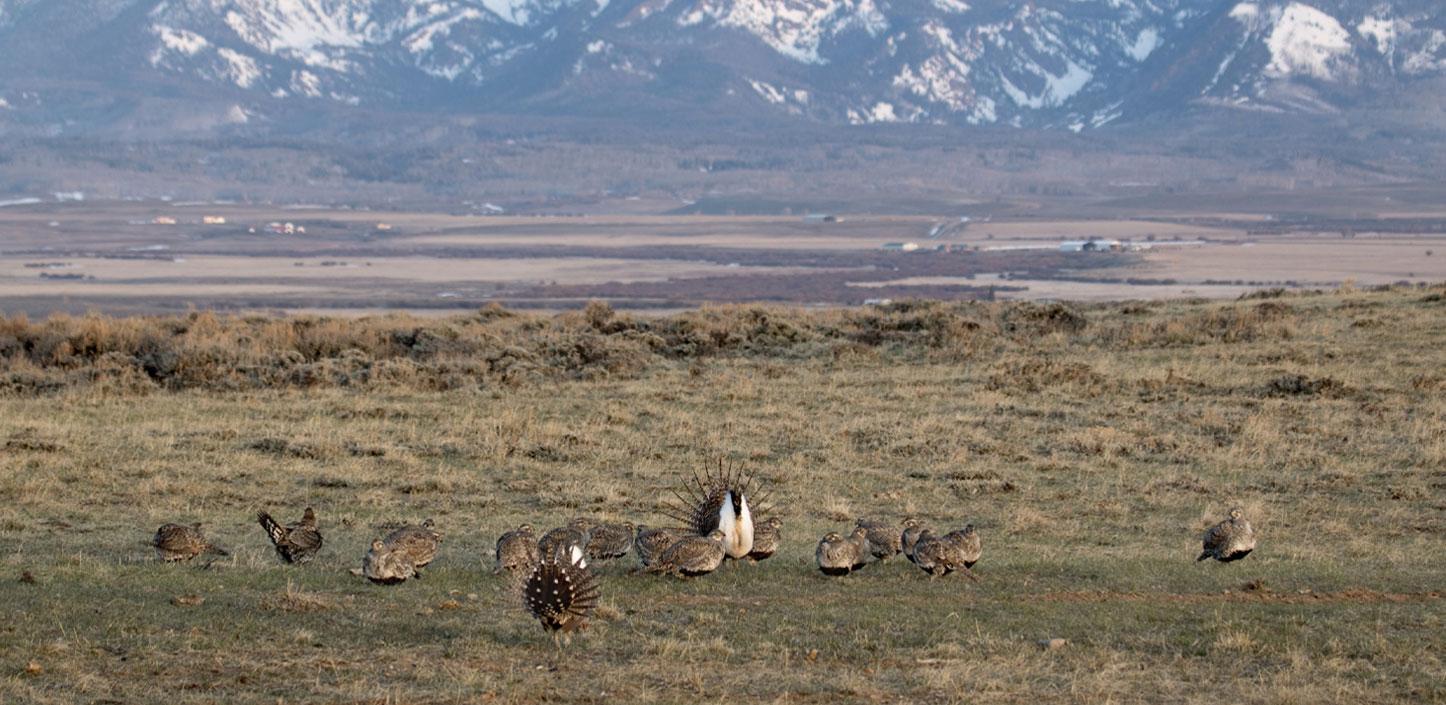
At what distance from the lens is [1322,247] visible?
4215 inches

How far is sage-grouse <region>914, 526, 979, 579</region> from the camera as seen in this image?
1166 centimetres

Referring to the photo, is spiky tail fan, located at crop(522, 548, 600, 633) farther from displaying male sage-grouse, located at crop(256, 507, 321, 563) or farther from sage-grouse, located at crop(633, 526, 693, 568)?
displaying male sage-grouse, located at crop(256, 507, 321, 563)

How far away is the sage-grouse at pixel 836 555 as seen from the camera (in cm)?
1166

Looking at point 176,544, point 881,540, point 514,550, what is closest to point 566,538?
point 514,550

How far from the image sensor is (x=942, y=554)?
1166 centimetres

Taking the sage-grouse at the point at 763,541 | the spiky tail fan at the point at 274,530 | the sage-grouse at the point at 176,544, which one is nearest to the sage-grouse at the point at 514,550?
the sage-grouse at the point at 763,541

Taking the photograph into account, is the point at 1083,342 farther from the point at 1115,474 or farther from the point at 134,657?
the point at 134,657

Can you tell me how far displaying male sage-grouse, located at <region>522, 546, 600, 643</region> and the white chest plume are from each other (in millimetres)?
1757

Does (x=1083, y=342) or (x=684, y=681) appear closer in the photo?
(x=684, y=681)

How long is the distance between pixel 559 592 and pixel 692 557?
5.88 ft

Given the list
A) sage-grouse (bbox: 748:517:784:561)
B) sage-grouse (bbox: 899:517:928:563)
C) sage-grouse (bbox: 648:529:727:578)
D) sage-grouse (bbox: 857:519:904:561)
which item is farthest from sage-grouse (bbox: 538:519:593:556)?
sage-grouse (bbox: 899:517:928:563)

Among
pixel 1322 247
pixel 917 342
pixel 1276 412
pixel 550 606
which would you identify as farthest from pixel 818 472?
pixel 1322 247

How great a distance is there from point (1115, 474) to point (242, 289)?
68.7 metres

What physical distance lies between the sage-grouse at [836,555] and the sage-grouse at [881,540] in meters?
0.35
